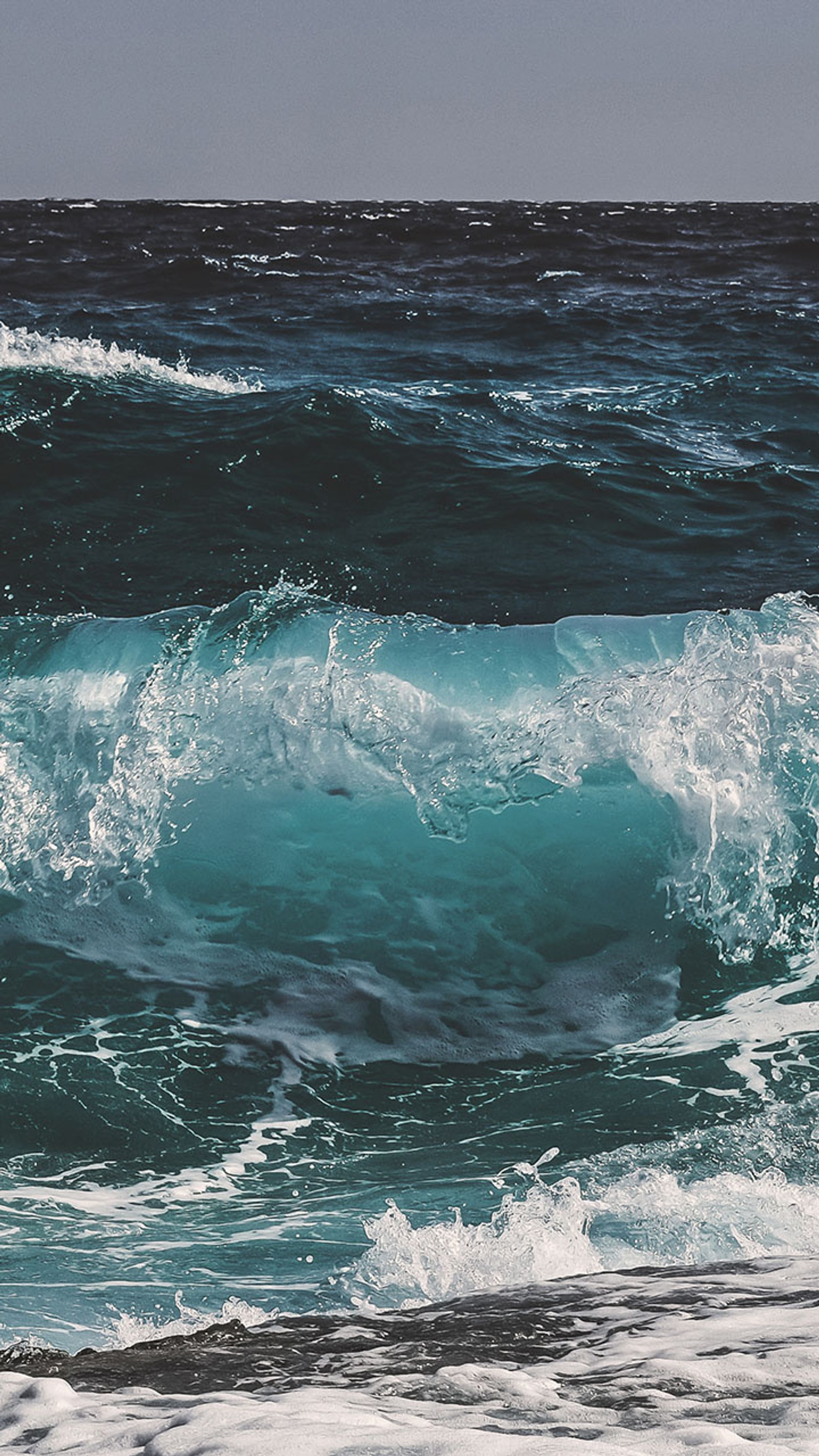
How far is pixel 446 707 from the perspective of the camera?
648 cm

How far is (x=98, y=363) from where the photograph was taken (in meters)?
13.5

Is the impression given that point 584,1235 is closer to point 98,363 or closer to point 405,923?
point 405,923

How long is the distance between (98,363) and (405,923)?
32.3 feet

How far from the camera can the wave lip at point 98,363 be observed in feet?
42.0

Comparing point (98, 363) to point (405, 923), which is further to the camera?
point (98, 363)

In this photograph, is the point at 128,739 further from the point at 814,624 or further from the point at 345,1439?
the point at 345,1439

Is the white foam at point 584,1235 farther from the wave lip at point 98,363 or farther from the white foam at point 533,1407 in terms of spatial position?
the wave lip at point 98,363

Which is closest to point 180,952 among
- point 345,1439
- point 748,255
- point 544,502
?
point 345,1439

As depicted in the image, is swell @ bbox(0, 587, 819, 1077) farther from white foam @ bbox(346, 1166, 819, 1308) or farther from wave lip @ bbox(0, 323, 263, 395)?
wave lip @ bbox(0, 323, 263, 395)

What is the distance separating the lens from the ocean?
2598 mm

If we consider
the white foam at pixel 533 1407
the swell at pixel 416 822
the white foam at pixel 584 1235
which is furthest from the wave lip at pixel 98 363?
the white foam at pixel 533 1407

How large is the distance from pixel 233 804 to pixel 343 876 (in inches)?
29.3

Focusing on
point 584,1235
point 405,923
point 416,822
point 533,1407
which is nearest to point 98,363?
point 416,822

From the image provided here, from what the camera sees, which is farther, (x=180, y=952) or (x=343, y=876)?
(x=343, y=876)
